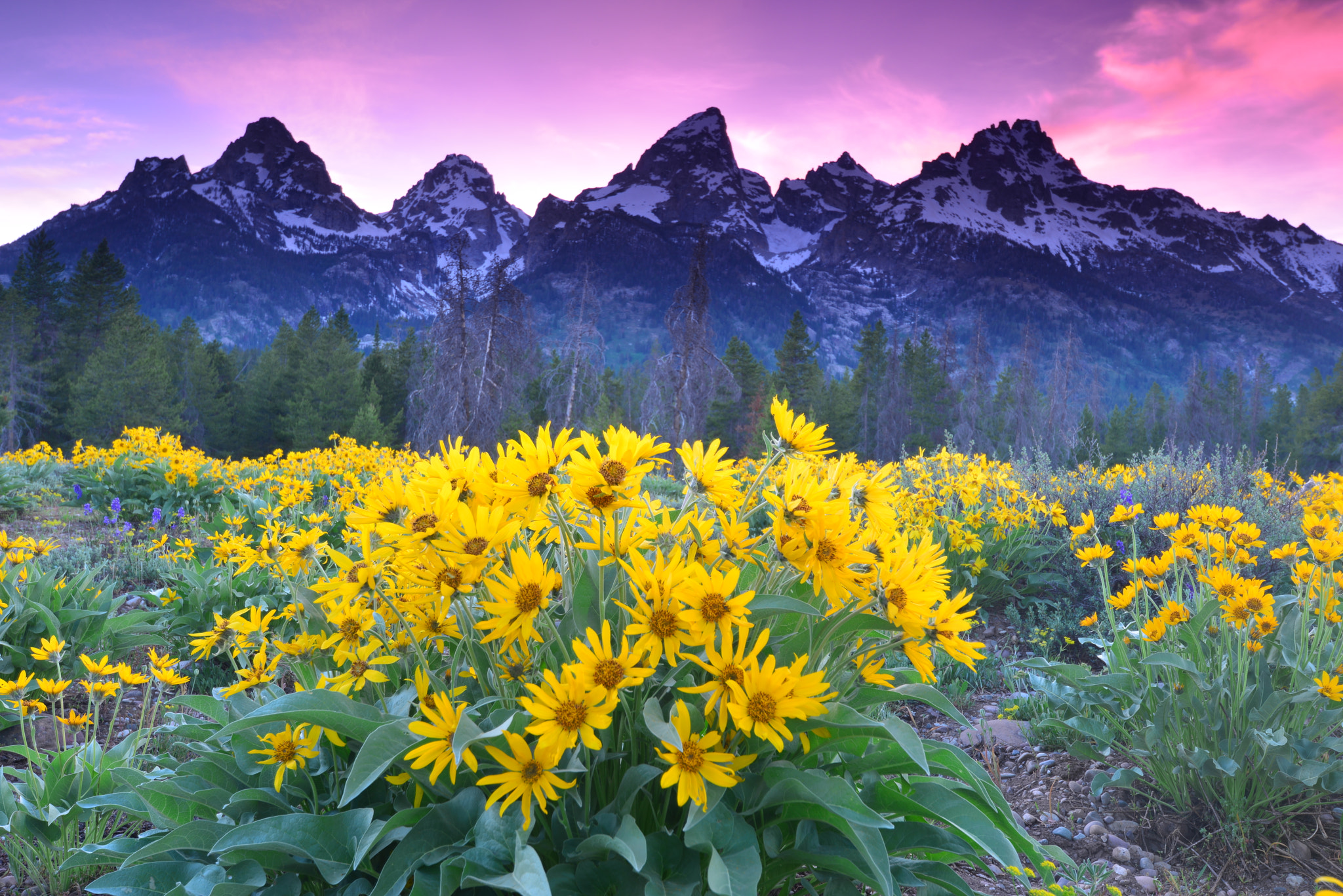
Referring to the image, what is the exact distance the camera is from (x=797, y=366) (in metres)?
40.8

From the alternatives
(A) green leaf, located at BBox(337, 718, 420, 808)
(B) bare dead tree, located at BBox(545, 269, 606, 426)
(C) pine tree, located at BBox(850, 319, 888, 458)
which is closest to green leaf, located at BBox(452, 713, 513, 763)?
(A) green leaf, located at BBox(337, 718, 420, 808)

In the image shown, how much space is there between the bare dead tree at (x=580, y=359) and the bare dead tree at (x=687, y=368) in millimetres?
1848

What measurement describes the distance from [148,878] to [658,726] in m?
1.23

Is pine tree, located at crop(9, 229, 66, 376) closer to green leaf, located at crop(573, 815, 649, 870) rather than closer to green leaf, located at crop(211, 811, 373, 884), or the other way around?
green leaf, located at crop(211, 811, 373, 884)

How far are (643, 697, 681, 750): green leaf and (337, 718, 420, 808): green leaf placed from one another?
0.42 m

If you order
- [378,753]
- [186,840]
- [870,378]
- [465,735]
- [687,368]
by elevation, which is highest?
[870,378]

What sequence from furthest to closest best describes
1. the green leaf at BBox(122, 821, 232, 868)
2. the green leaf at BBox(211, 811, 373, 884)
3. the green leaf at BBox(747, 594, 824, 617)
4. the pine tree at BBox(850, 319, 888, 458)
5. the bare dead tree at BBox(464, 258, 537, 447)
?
the pine tree at BBox(850, 319, 888, 458), the bare dead tree at BBox(464, 258, 537, 447), the green leaf at BBox(122, 821, 232, 868), the green leaf at BBox(211, 811, 373, 884), the green leaf at BBox(747, 594, 824, 617)

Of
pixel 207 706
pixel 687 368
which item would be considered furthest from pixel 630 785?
pixel 687 368

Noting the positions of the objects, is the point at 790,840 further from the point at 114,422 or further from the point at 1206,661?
the point at 114,422

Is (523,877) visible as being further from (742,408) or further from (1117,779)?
(742,408)

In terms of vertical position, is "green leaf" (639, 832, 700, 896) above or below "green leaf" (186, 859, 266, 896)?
above

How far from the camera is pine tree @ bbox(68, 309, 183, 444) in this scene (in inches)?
1220

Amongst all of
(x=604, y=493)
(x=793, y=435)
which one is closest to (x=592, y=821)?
(x=604, y=493)

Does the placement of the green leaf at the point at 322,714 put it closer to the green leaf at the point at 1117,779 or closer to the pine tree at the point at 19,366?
the green leaf at the point at 1117,779
